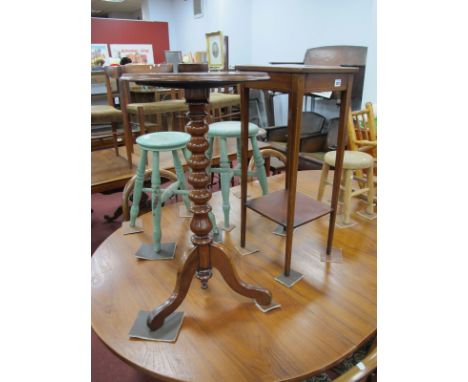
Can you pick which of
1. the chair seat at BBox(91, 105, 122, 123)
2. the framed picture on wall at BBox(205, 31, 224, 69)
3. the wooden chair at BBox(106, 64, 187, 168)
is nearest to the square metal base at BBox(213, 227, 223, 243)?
the wooden chair at BBox(106, 64, 187, 168)

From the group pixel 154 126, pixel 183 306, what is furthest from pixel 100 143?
pixel 183 306

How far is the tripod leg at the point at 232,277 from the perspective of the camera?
4.08 feet

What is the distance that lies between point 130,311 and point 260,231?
847 mm

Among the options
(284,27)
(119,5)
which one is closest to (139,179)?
(284,27)

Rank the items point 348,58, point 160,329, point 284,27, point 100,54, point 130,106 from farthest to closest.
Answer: point 100,54 → point 284,27 → point 348,58 → point 130,106 → point 160,329

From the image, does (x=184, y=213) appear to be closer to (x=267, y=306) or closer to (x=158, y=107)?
(x=267, y=306)

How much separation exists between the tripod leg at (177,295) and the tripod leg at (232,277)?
0.08 metres

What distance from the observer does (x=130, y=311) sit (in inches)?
50.9

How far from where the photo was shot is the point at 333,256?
1.62m

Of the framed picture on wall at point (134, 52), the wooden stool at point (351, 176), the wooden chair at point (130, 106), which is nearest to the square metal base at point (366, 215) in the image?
the wooden stool at point (351, 176)

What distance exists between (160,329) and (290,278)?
59 cm

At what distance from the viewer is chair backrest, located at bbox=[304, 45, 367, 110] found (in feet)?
12.1

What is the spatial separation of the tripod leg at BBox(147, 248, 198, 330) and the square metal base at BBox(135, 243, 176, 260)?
0.44 m
